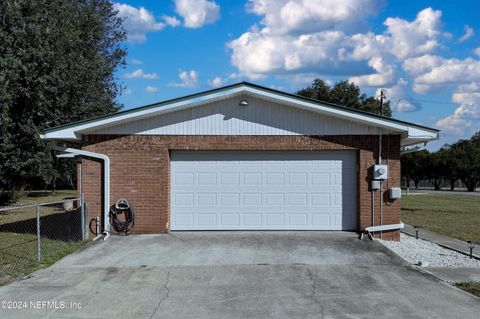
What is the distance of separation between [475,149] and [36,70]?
68.3 metres

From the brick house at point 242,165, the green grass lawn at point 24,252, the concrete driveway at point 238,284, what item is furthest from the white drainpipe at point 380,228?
the green grass lawn at point 24,252

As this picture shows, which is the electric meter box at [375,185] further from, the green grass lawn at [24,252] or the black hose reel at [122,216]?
the green grass lawn at [24,252]

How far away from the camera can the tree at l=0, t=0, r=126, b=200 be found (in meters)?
19.7

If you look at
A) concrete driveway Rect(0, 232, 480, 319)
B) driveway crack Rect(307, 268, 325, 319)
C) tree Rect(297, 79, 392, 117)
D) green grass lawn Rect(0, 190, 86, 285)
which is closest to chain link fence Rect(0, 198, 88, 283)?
green grass lawn Rect(0, 190, 86, 285)

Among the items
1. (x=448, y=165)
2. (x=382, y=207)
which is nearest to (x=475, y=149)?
(x=448, y=165)

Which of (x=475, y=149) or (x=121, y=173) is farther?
(x=475, y=149)

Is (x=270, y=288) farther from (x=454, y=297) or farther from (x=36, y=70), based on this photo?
(x=36, y=70)

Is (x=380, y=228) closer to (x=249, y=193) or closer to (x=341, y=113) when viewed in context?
(x=341, y=113)

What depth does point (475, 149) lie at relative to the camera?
241 ft

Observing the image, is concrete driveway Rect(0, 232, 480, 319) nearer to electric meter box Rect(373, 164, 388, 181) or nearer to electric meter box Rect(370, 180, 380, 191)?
electric meter box Rect(370, 180, 380, 191)

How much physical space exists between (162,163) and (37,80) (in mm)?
9299

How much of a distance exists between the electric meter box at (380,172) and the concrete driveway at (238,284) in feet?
6.06

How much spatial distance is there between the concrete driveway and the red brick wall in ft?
4.27

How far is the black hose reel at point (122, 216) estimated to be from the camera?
13.3m
